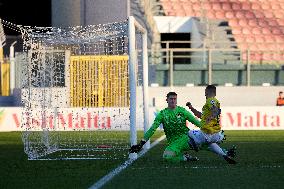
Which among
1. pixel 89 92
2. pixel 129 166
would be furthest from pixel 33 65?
pixel 89 92

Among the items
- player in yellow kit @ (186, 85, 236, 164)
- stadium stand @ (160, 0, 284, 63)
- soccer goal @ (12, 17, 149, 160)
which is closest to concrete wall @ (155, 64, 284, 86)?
stadium stand @ (160, 0, 284, 63)

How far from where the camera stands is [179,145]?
588 inches

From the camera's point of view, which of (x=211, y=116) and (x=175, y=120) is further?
(x=175, y=120)

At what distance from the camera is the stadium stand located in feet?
133

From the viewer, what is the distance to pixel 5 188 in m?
10.6

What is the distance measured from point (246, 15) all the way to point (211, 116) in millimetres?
28239

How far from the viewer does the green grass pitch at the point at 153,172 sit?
1093 centimetres

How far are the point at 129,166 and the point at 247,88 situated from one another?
22.2m

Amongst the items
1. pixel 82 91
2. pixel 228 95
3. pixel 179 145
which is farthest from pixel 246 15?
pixel 179 145

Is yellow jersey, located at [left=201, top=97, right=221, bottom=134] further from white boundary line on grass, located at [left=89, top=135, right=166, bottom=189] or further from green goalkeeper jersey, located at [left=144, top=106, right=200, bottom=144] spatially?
white boundary line on grass, located at [left=89, top=135, right=166, bottom=189]

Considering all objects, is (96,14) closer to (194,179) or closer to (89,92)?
(89,92)

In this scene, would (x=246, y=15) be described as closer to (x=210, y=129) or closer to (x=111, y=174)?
(x=210, y=129)

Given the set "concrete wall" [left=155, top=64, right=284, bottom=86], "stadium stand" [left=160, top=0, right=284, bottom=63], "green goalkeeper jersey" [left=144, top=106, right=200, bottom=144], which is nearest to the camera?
"green goalkeeper jersey" [left=144, top=106, right=200, bottom=144]

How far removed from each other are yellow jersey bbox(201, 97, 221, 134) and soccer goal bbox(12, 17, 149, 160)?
5.40ft
